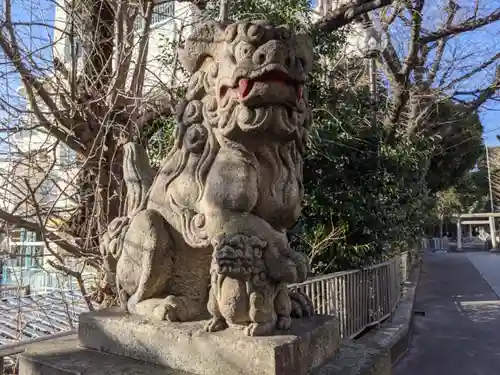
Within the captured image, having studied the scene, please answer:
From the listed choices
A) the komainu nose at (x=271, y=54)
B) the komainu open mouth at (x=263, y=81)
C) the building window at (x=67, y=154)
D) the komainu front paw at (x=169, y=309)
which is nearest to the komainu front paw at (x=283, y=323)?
the komainu front paw at (x=169, y=309)

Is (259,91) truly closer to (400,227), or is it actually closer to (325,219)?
(325,219)

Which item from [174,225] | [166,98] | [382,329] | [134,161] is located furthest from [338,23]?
[174,225]

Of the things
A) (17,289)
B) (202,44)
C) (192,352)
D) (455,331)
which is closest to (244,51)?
(202,44)

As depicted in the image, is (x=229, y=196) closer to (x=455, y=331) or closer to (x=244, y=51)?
(x=244, y=51)

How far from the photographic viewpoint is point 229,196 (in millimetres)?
1820

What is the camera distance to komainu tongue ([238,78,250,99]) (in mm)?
1829

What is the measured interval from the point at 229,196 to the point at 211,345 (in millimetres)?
564

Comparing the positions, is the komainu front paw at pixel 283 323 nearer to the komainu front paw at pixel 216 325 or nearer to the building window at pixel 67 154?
the komainu front paw at pixel 216 325

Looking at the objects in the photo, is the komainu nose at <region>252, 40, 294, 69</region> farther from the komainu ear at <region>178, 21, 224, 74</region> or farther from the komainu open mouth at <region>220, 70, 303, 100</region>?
the komainu ear at <region>178, 21, 224, 74</region>

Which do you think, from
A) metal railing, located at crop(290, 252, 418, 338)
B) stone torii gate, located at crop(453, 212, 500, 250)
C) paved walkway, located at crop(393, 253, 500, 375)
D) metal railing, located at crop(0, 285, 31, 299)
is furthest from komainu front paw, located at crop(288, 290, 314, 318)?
stone torii gate, located at crop(453, 212, 500, 250)

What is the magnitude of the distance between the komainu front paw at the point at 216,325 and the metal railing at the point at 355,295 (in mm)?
2192

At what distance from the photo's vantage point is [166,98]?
496cm

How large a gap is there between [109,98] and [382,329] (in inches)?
168

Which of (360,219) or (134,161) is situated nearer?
(134,161)
